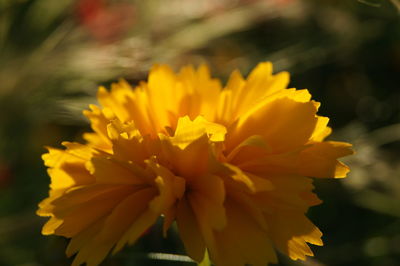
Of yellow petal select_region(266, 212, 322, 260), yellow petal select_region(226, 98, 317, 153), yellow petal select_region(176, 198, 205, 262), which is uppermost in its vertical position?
yellow petal select_region(226, 98, 317, 153)

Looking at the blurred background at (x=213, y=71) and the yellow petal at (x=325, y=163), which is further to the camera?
the blurred background at (x=213, y=71)

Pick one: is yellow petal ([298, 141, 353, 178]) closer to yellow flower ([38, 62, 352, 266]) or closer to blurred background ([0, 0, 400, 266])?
yellow flower ([38, 62, 352, 266])

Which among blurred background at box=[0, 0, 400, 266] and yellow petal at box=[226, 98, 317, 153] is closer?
yellow petal at box=[226, 98, 317, 153]

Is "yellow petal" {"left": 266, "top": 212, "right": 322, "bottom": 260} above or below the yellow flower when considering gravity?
below

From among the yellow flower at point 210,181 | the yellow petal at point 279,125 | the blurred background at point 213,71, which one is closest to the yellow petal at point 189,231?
the yellow flower at point 210,181

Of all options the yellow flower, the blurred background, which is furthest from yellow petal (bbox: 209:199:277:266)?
the blurred background

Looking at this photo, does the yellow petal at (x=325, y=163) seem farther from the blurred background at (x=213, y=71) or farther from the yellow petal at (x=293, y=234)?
the blurred background at (x=213, y=71)

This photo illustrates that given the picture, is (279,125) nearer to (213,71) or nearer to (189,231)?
(189,231)
